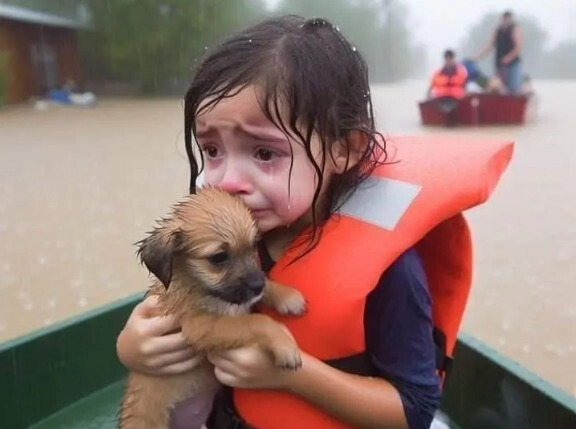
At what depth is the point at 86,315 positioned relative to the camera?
321 cm

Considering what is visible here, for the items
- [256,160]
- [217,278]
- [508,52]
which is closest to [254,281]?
[217,278]

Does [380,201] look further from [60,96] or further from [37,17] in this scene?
[37,17]

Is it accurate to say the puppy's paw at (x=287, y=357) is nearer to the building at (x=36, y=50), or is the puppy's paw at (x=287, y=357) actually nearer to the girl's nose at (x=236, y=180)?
the girl's nose at (x=236, y=180)

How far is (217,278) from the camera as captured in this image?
67.6 inches

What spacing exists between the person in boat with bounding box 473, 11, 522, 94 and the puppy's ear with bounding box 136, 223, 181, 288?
1525 cm

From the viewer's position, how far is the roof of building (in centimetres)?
2422

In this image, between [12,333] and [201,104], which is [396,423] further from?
[12,333]

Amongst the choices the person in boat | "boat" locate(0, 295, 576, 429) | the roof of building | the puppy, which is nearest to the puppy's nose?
the puppy

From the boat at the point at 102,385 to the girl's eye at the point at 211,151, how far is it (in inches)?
58.2

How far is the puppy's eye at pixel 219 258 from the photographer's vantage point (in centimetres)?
170

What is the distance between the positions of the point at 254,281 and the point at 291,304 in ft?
0.55

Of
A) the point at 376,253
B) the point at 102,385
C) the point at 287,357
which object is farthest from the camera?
the point at 102,385

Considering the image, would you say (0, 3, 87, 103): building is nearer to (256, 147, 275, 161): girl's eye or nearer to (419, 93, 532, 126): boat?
(419, 93, 532, 126): boat

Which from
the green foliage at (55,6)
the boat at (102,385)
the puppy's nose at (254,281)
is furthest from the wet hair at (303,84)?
the green foliage at (55,6)
